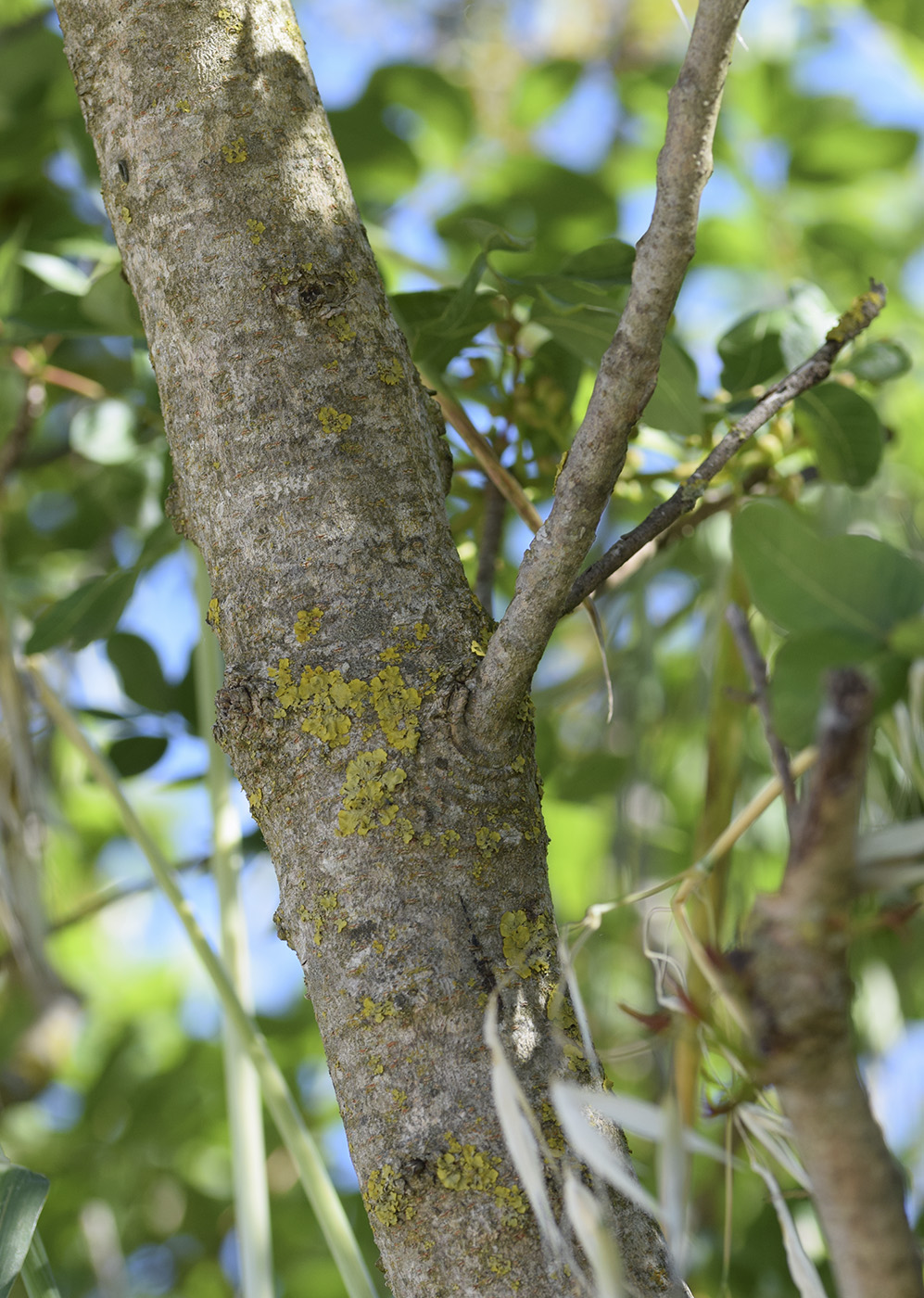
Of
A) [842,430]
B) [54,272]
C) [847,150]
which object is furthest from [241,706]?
[847,150]

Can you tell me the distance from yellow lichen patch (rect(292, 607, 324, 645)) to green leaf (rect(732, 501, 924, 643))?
0.17 m

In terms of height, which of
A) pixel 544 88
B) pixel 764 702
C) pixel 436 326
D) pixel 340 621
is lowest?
pixel 764 702

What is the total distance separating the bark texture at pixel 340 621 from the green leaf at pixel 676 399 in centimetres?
19

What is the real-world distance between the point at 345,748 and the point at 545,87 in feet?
3.15

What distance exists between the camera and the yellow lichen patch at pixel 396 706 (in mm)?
431

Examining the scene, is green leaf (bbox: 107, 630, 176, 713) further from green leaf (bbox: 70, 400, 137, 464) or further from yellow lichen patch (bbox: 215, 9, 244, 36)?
yellow lichen patch (bbox: 215, 9, 244, 36)

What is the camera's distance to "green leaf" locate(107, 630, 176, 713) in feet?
3.05

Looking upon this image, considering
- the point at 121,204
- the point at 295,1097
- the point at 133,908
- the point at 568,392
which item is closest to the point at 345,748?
the point at 121,204

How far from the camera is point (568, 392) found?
30.6 inches

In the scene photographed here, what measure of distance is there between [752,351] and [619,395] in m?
0.46

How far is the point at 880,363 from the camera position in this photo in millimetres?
744

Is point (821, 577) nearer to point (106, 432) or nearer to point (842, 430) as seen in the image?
point (842, 430)

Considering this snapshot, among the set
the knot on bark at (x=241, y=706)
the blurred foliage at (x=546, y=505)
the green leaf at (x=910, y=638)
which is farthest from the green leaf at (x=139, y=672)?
the green leaf at (x=910, y=638)

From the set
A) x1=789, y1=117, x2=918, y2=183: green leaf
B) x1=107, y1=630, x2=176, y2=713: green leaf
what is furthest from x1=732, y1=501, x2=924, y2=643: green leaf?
x1=789, y1=117, x2=918, y2=183: green leaf
